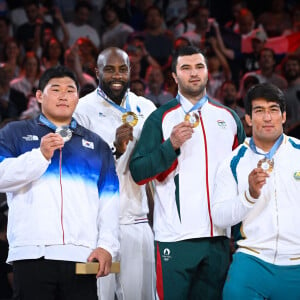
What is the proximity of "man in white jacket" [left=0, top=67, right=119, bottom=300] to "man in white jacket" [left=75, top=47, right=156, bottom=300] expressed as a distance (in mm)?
755

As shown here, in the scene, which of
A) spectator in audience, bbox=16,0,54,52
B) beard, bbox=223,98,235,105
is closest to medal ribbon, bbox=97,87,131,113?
beard, bbox=223,98,235,105

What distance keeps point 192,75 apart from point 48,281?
5.32ft

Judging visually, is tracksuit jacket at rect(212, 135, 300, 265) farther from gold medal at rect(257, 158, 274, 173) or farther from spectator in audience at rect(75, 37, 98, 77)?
spectator in audience at rect(75, 37, 98, 77)

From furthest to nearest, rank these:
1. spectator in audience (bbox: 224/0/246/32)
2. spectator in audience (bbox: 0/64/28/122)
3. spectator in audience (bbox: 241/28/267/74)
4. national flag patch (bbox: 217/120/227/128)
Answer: spectator in audience (bbox: 224/0/246/32), spectator in audience (bbox: 241/28/267/74), spectator in audience (bbox: 0/64/28/122), national flag patch (bbox: 217/120/227/128)

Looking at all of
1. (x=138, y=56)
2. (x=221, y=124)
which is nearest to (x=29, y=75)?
(x=138, y=56)

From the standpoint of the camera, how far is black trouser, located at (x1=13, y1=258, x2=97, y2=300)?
385 cm

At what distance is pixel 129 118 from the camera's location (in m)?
5.00

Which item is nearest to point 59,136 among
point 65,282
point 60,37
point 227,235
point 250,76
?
point 65,282

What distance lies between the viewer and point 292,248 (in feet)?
13.5

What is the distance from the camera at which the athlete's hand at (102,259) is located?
3922mm

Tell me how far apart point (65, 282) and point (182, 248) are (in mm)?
899

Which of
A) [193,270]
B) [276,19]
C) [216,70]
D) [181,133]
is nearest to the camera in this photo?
[181,133]

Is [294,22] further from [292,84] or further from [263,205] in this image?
[263,205]

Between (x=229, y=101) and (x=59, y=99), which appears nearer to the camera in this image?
(x=59, y=99)
